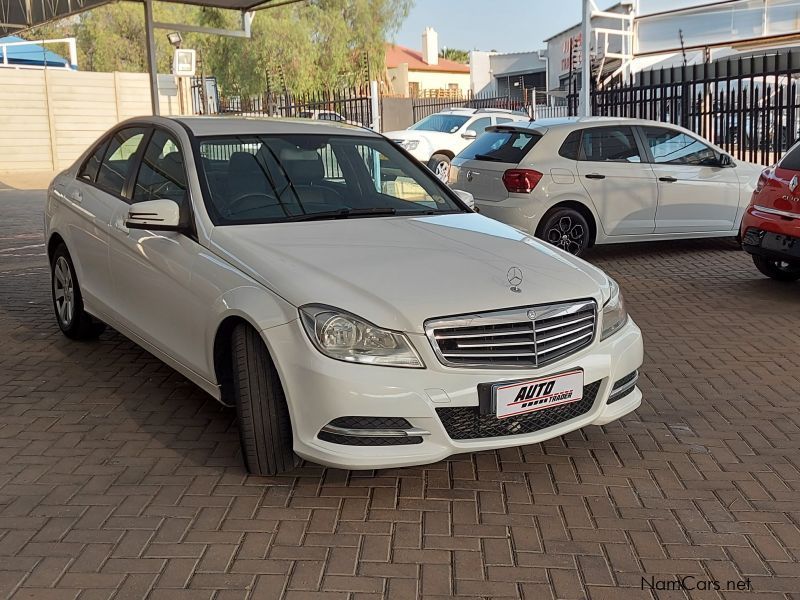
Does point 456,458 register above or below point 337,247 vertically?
below


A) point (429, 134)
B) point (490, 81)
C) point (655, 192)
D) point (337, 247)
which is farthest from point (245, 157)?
point (490, 81)

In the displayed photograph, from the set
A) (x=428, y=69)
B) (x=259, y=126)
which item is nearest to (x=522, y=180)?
(x=259, y=126)

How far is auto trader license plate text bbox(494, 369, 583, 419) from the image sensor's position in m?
3.65

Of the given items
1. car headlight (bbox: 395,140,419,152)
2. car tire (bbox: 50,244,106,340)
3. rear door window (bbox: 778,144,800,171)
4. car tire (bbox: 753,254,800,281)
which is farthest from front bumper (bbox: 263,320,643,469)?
car headlight (bbox: 395,140,419,152)

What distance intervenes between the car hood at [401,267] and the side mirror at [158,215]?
27 cm

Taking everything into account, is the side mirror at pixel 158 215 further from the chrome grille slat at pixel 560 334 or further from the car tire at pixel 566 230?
the car tire at pixel 566 230

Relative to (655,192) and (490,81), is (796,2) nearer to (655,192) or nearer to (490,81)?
(655,192)

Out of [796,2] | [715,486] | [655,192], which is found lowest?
[715,486]

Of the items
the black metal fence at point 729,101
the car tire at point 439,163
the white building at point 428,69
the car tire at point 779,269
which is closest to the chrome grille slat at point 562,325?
the car tire at point 779,269

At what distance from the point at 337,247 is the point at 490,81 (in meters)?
54.7

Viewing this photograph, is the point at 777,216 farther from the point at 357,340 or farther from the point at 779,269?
the point at 357,340

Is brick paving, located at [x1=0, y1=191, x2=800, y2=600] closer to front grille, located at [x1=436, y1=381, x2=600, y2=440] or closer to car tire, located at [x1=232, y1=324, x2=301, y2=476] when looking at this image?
car tire, located at [x1=232, y1=324, x2=301, y2=476]

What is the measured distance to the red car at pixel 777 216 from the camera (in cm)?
754

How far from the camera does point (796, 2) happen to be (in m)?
17.1
